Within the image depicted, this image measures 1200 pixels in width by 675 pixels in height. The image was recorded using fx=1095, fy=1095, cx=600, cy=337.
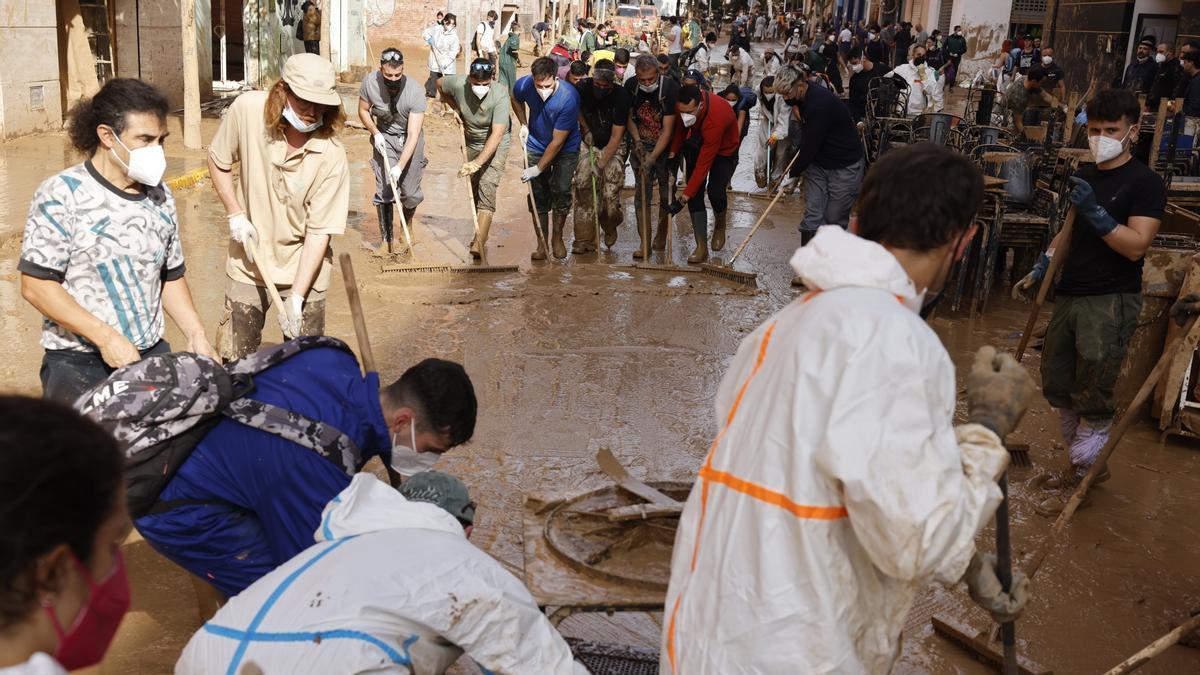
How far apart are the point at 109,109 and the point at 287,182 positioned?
1244 millimetres

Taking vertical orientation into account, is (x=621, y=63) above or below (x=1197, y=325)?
above

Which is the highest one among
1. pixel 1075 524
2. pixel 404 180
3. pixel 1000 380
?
pixel 1000 380

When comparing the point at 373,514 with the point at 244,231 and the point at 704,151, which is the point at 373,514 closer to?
the point at 244,231

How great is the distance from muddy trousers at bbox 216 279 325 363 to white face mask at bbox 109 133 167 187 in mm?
1359

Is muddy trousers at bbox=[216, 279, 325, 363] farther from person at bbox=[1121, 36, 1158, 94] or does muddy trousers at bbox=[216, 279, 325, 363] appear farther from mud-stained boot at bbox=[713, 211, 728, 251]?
person at bbox=[1121, 36, 1158, 94]

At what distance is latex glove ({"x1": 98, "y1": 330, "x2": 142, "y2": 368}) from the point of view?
3.42 m

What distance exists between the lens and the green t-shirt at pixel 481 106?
8.99m

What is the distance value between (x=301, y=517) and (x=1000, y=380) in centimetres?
173

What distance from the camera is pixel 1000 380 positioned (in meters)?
2.26

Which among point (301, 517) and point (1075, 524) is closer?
point (301, 517)

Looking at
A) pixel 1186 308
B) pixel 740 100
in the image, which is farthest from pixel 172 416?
pixel 740 100

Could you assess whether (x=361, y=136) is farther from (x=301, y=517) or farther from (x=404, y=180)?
(x=301, y=517)

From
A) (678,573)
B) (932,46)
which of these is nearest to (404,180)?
(678,573)

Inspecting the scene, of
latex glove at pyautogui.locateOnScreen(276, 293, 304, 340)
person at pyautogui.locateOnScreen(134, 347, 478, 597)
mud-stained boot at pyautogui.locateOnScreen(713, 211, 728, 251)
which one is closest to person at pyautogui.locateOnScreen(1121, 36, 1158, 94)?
mud-stained boot at pyautogui.locateOnScreen(713, 211, 728, 251)
